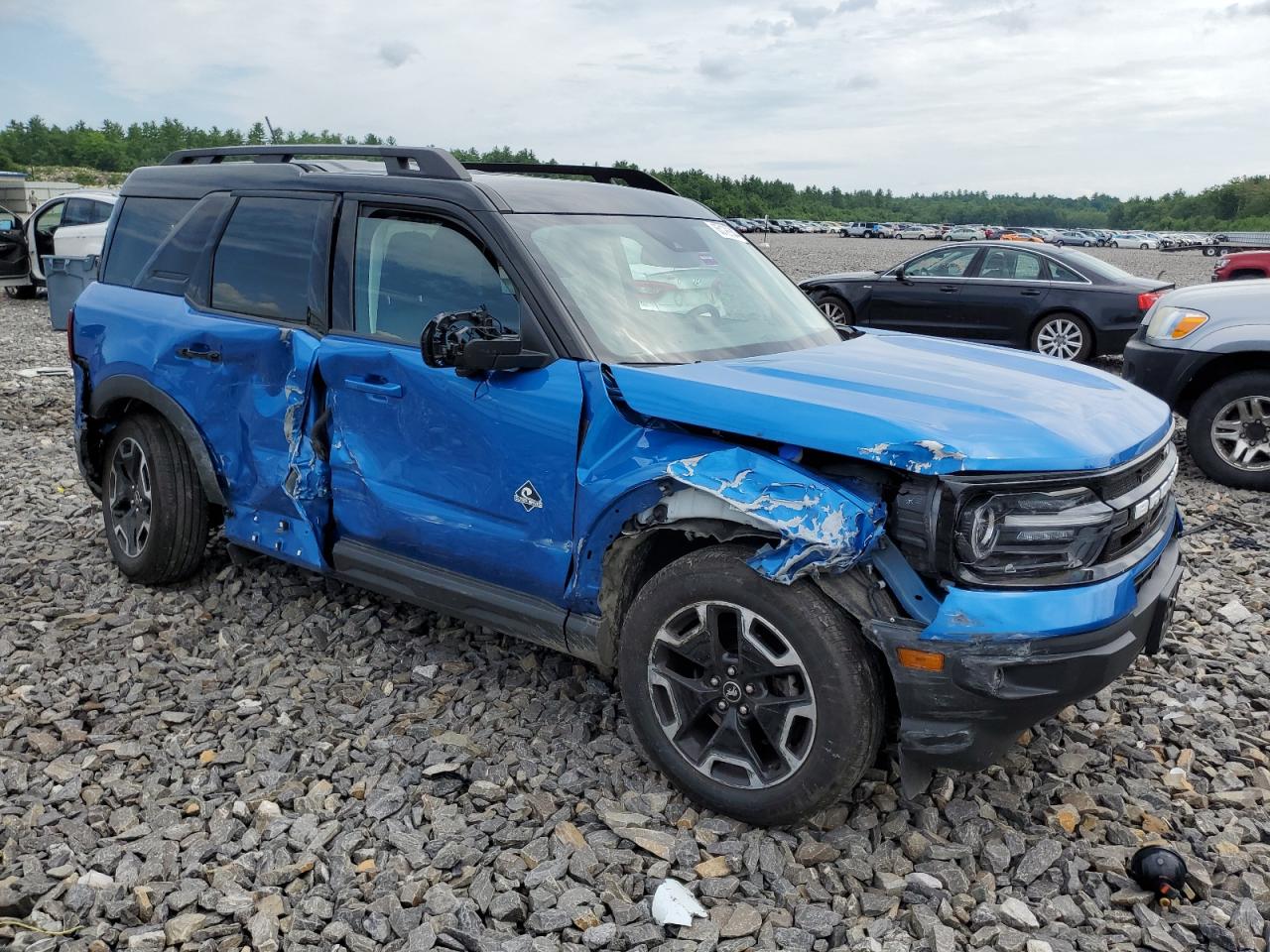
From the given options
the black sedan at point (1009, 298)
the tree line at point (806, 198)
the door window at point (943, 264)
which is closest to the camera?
the black sedan at point (1009, 298)

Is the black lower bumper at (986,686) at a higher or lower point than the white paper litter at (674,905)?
higher

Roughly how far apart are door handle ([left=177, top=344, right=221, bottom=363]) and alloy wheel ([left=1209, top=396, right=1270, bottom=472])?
20.7 ft

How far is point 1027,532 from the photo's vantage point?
9.20 feet

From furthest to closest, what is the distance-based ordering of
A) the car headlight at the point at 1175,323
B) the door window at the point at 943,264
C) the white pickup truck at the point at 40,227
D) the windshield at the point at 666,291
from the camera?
1. the white pickup truck at the point at 40,227
2. the door window at the point at 943,264
3. the car headlight at the point at 1175,323
4. the windshield at the point at 666,291

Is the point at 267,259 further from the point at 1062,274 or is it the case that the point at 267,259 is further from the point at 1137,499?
the point at 1062,274

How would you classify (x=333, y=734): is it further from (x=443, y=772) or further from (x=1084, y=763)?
(x=1084, y=763)

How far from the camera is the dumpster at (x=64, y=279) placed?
12.7 m

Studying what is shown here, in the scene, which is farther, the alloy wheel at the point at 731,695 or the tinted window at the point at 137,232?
the tinted window at the point at 137,232

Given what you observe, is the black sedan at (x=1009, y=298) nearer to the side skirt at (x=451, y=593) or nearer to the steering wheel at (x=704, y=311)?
the steering wheel at (x=704, y=311)

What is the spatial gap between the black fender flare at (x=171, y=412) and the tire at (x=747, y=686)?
2236 millimetres

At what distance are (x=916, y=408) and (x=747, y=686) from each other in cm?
95

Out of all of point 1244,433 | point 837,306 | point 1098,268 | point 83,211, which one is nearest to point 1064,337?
point 1098,268

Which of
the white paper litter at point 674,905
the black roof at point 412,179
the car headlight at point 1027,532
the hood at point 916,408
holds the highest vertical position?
the black roof at point 412,179

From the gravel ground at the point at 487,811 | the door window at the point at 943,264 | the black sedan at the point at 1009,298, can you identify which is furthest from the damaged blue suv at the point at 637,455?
the door window at the point at 943,264
